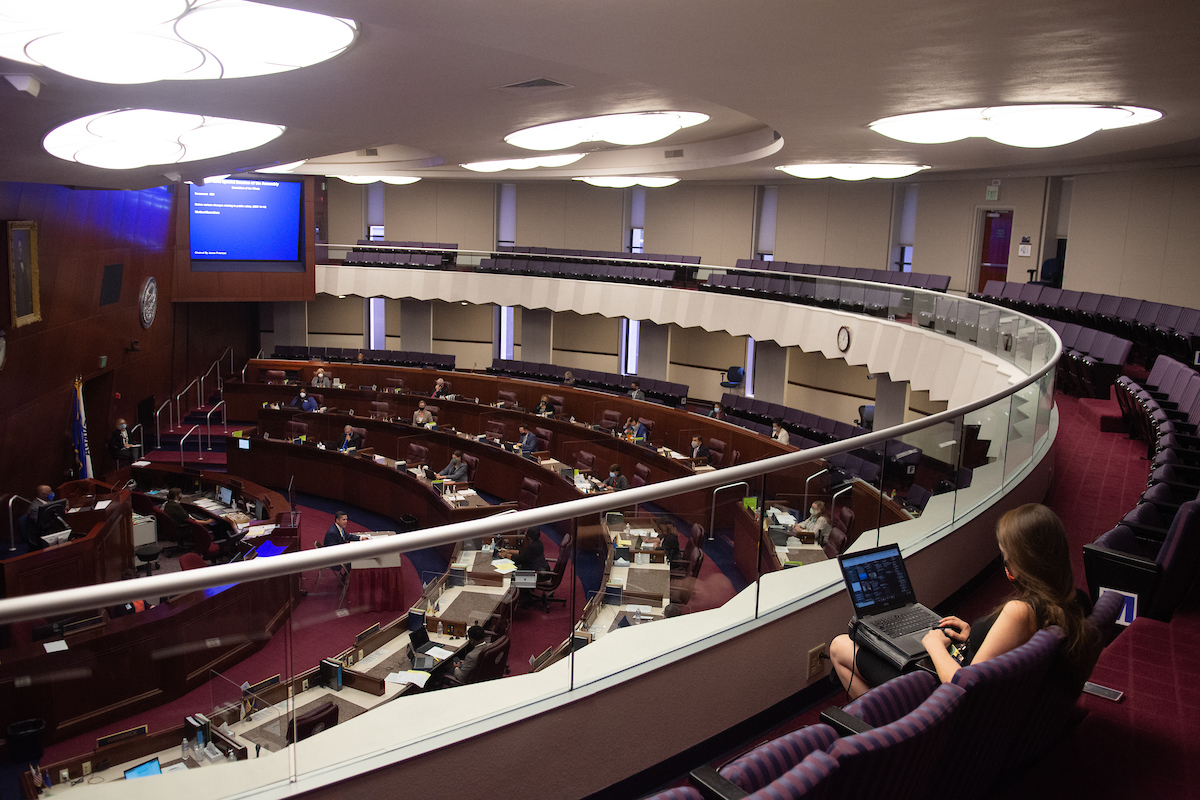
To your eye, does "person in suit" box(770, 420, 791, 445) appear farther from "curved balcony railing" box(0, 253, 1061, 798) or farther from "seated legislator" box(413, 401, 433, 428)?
"curved balcony railing" box(0, 253, 1061, 798)

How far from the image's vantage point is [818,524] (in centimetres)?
427

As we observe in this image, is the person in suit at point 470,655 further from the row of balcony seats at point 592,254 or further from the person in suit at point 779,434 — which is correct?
the row of balcony seats at point 592,254

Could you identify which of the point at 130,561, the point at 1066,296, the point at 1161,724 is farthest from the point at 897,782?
the point at 1066,296

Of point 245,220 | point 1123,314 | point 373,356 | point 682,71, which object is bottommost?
point 373,356

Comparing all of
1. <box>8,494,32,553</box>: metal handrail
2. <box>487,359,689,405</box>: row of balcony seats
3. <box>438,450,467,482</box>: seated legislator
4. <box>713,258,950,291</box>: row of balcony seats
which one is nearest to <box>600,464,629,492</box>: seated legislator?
<box>438,450,467,482</box>: seated legislator

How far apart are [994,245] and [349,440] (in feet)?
44.1

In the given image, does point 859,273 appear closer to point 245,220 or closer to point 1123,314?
point 1123,314

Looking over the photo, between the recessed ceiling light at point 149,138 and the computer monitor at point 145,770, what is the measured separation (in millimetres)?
7224

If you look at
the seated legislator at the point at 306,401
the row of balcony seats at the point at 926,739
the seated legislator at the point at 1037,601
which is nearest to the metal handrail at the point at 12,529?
the seated legislator at the point at 306,401

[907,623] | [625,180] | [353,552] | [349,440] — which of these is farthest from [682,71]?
[625,180]

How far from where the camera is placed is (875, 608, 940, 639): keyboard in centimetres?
338

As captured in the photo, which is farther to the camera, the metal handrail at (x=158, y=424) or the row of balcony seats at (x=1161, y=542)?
the metal handrail at (x=158, y=424)

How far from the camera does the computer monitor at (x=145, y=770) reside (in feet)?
7.89

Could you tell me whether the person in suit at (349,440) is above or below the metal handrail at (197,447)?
above
